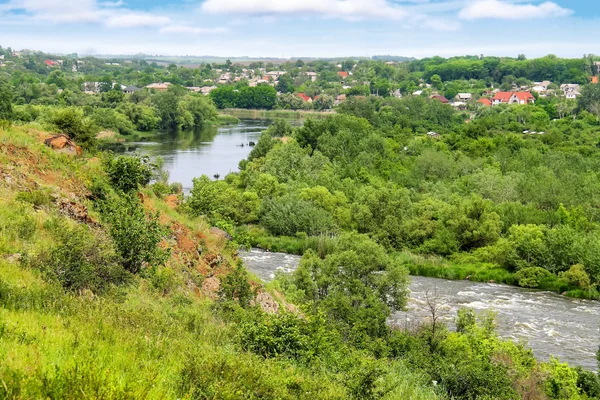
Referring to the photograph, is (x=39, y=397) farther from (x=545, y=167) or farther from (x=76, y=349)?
(x=545, y=167)

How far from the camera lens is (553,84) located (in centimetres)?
14062

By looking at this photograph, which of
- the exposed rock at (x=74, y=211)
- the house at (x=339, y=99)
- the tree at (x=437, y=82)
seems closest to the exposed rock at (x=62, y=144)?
the exposed rock at (x=74, y=211)

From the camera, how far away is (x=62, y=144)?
1683 cm

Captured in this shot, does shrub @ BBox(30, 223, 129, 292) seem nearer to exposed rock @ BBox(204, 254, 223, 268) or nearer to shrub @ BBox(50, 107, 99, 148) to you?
exposed rock @ BBox(204, 254, 223, 268)

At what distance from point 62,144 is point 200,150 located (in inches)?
1925

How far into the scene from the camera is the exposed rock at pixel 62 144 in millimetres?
16609

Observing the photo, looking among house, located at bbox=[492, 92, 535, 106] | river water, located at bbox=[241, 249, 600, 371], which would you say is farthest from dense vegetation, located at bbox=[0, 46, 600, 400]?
house, located at bbox=[492, 92, 535, 106]

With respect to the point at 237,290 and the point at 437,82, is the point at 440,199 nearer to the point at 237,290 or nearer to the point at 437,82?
the point at 237,290

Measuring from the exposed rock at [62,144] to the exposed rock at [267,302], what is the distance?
7034 mm

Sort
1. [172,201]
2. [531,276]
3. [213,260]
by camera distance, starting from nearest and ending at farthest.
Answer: [213,260]
[172,201]
[531,276]

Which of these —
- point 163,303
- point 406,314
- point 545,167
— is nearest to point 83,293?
point 163,303

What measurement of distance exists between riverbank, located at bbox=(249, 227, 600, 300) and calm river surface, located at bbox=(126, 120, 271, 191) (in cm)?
1292

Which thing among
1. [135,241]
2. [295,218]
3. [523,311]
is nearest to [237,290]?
[135,241]

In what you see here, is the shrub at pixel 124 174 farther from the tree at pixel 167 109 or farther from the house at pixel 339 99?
the house at pixel 339 99
